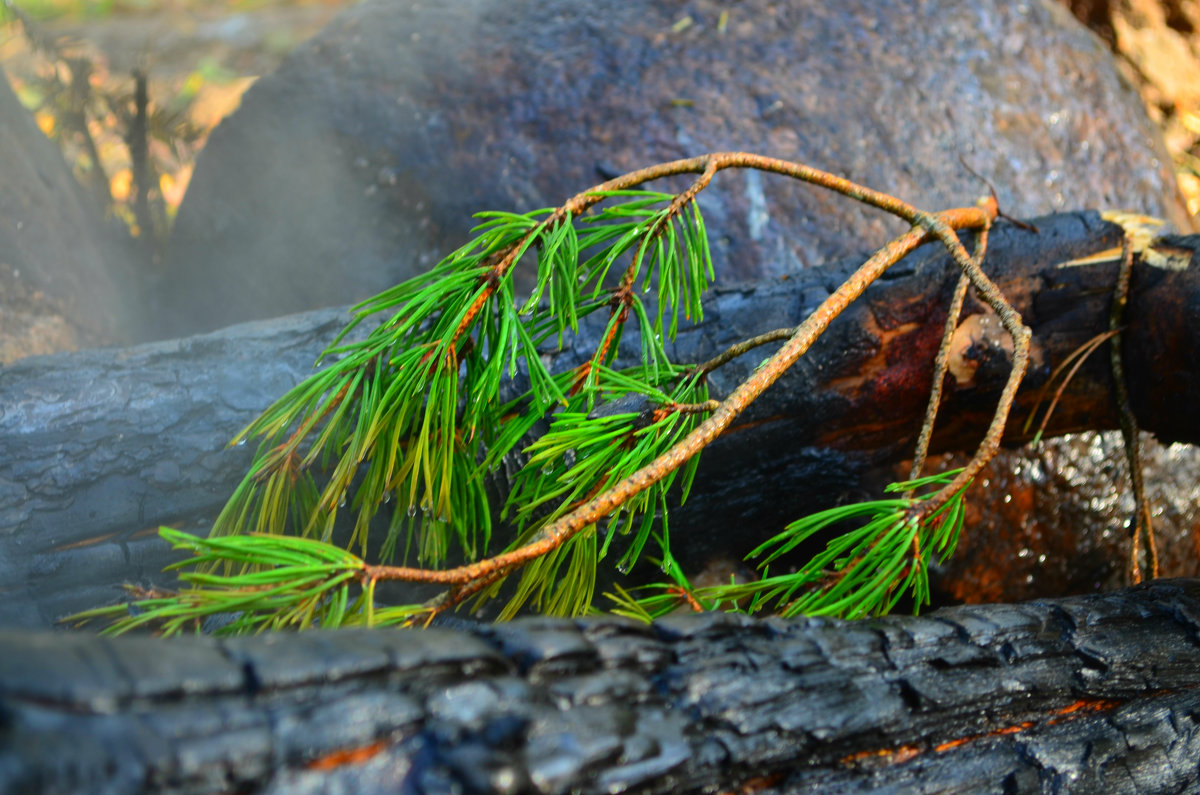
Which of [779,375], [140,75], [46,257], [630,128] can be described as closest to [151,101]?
[140,75]

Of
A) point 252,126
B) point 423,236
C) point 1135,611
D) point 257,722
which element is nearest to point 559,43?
point 423,236

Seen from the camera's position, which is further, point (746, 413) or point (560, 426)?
point (746, 413)

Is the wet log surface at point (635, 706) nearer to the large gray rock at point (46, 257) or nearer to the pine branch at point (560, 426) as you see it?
the pine branch at point (560, 426)

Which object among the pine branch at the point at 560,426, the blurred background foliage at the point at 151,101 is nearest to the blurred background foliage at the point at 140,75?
the blurred background foliage at the point at 151,101

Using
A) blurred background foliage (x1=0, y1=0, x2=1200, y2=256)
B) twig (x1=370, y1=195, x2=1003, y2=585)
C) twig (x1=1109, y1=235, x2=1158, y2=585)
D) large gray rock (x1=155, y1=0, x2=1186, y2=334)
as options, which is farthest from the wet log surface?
blurred background foliage (x1=0, y1=0, x2=1200, y2=256)

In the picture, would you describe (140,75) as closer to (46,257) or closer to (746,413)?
(46,257)
